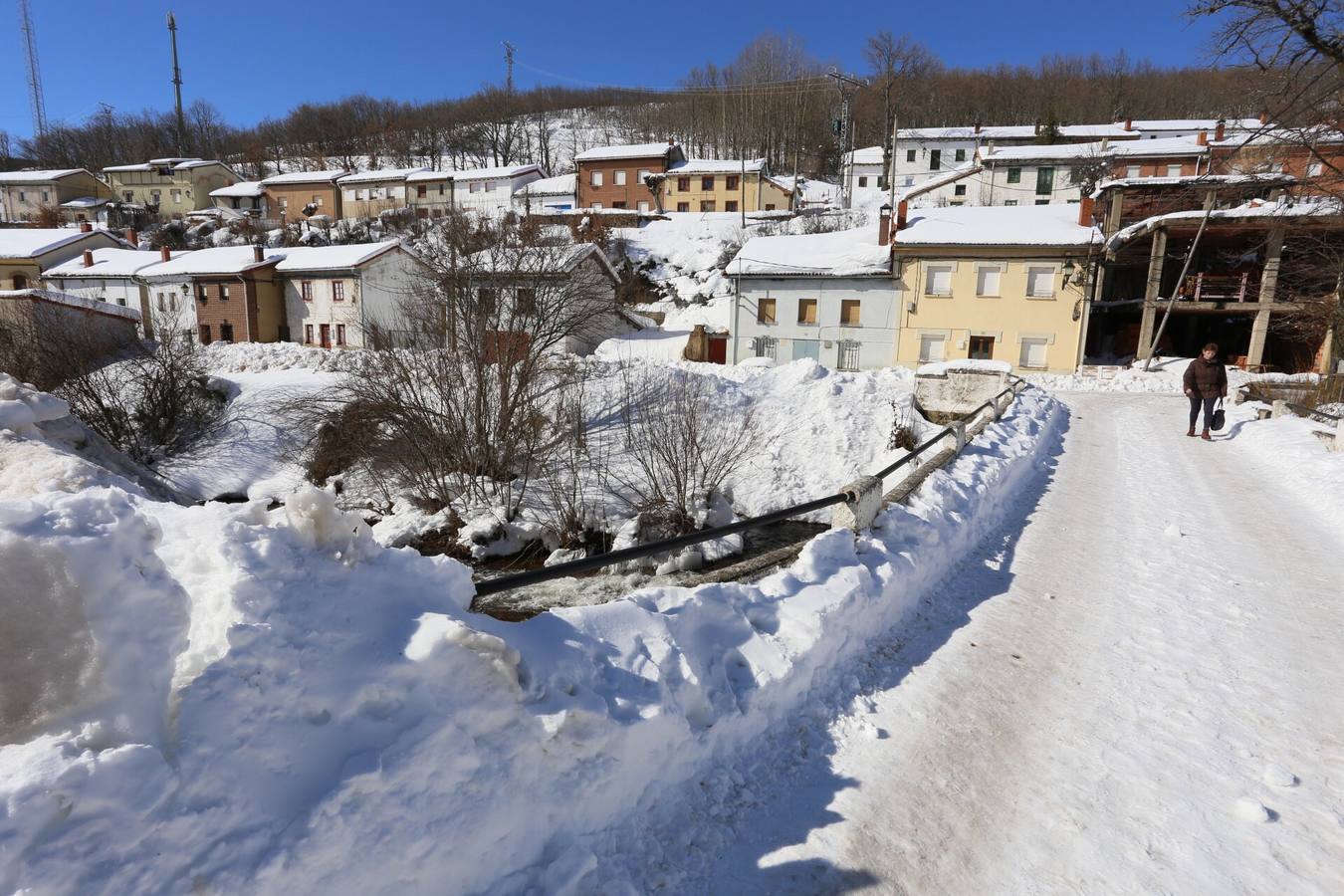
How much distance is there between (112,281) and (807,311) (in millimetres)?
40944

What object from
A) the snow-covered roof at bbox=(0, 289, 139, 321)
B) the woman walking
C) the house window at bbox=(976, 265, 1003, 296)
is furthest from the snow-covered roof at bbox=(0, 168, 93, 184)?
→ the woman walking

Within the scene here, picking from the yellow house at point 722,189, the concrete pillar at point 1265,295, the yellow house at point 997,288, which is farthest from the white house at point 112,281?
the concrete pillar at point 1265,295

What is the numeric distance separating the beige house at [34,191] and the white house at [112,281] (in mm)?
35157

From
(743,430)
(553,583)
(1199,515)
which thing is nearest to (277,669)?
(1199,515)

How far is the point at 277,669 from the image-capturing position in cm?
227

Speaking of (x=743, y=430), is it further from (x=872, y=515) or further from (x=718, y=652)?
(x=718, y=652)

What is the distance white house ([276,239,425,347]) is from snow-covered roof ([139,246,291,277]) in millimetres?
1161

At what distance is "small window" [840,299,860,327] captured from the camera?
3189 cm

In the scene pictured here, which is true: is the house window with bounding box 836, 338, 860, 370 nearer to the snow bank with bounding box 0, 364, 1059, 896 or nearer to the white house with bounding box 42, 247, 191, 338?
the snow bank with bounding box 0, 364, 1059, 896

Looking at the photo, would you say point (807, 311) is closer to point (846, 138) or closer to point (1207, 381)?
point (1207, 381)

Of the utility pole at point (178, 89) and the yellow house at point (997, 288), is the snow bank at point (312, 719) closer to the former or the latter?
the yellow house at point (997, 288)

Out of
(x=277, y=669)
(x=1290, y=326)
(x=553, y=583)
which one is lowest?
(x=553, y=583)

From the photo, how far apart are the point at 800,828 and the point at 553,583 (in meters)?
10.0

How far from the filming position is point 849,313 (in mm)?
32031
